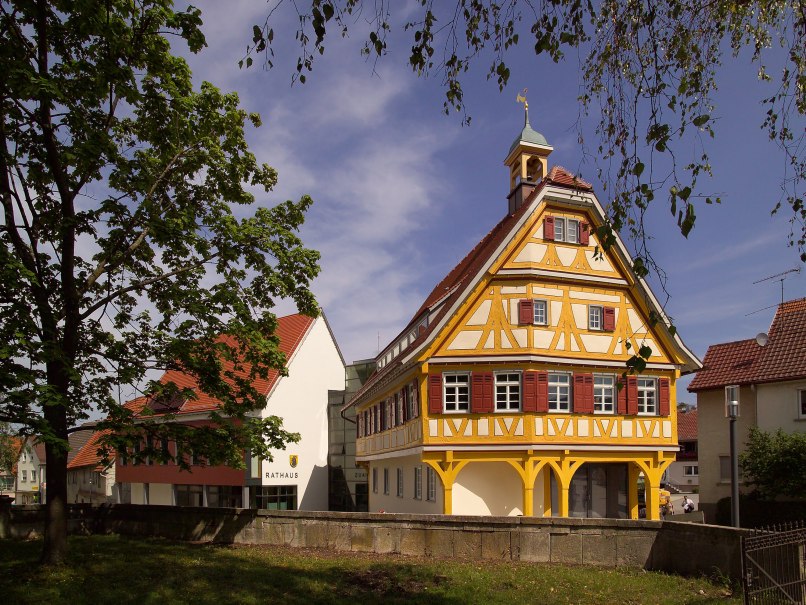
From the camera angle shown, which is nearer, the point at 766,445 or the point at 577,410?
the point at 577,410

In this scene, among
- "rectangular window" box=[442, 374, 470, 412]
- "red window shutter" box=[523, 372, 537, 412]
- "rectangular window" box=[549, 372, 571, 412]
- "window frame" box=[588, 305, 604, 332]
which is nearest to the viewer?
"red window shutter" box=[523, 372, 537, 412]

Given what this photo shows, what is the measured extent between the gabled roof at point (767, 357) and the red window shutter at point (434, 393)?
12420mm

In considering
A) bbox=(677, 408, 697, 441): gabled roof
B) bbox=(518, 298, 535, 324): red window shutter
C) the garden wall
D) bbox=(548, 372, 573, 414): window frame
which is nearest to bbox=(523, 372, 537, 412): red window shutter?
bbox=(548, 372, 573, 414): window frame

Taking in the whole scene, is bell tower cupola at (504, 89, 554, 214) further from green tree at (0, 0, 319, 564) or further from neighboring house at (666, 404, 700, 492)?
neighboring house at (666, 404, 700, 492)

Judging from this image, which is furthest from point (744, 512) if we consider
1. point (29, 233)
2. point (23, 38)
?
point (23, 38)

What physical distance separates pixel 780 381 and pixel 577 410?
9098mm

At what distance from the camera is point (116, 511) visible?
19391mm

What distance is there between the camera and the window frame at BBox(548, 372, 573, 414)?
21641 mm

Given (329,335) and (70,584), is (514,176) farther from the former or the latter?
(70,584)

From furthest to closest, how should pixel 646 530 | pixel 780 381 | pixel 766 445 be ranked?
pixel 780 381
pixel 766 445
pixel 646 530

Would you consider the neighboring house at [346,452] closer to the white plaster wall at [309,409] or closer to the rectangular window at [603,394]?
the white plaster wall at [309,409]

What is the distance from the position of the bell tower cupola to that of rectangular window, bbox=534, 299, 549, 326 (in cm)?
570

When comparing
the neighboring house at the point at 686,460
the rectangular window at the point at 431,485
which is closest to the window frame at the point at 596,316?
the rectangular window at the point at 431,485

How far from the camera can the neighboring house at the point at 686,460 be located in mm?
54778
